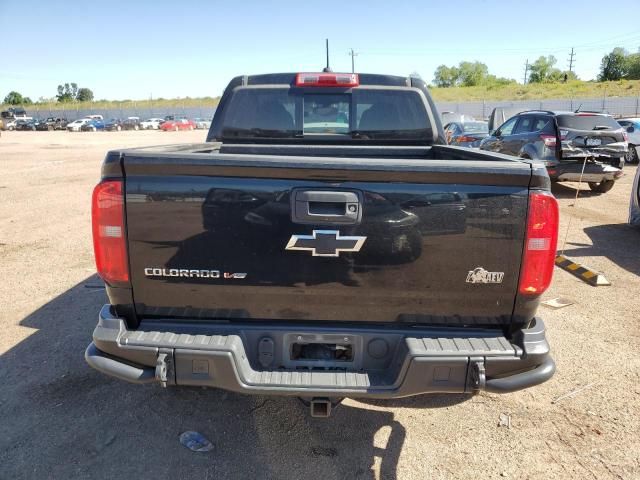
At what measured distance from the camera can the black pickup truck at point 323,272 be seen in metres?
2.21

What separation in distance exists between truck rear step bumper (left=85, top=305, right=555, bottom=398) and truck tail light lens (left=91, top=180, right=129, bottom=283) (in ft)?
0.87

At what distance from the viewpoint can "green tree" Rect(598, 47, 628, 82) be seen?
8956cm

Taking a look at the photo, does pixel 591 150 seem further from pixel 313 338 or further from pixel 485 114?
pixel 485 114

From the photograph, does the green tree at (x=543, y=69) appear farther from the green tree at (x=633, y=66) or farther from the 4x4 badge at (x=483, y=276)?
the 4x4 badge at (x=483, y=276)

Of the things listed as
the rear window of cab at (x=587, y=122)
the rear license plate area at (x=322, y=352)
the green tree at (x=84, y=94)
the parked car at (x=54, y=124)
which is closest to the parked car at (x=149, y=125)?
the parked car at (x=54, y=124)

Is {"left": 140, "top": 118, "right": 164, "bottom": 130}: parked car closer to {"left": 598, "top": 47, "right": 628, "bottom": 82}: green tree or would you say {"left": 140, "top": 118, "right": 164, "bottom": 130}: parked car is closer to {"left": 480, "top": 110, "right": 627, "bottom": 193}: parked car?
{"left": 480, "top": 110, "right": 627, "bottom": 193}: parked car

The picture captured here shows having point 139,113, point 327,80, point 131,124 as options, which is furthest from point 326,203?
point 139,113

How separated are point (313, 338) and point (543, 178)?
4.45ft

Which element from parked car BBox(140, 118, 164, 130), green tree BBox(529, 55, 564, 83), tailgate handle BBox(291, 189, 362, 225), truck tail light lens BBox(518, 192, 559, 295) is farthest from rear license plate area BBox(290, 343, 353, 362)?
green tree BBox(529, 55, 564, 83)

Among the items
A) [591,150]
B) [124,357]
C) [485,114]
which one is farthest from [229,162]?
[485,114]

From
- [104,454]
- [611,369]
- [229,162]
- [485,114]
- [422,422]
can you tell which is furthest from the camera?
[485,114]

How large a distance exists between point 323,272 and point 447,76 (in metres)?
127

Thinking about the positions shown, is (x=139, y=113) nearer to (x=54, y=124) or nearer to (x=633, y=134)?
(x=54, y=124)

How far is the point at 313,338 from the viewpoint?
2383 millimetres
